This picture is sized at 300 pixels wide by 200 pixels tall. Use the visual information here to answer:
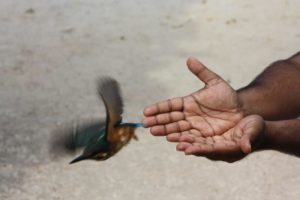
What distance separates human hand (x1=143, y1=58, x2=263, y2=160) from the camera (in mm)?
1799

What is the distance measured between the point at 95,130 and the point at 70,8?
486 cm

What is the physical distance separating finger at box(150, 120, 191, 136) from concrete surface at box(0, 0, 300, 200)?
47.1 inches

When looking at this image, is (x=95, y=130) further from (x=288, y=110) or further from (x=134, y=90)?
(x=134, y=90)

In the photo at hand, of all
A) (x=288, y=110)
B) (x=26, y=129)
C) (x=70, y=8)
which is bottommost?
(x=70, y=8)

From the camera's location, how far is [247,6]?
6578 millimetres

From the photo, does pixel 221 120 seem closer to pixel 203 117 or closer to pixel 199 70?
pixel 203 117

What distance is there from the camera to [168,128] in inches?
72.9

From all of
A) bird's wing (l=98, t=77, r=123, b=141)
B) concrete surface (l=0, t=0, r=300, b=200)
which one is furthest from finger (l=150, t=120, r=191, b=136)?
concrete surface (l=0, t=0, r=300, b=200)

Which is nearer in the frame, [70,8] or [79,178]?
[79,178]

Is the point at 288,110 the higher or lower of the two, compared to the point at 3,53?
higher

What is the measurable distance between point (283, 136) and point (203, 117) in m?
0.27

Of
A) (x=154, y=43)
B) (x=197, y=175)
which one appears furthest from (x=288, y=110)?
(x=154, y=43)

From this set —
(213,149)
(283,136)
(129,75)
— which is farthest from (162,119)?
(129,75)

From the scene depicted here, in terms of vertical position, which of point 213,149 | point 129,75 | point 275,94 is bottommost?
point 129,75
